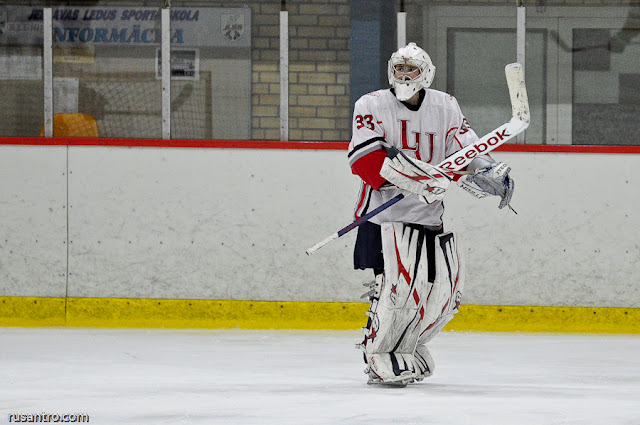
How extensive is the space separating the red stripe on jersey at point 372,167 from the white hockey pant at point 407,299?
15 centimetres

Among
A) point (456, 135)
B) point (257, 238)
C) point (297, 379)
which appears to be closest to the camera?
point (456, 135)

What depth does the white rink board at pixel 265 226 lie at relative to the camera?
6.49 meters

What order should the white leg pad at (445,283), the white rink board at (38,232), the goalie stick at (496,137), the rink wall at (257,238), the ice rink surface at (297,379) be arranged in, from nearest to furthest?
the ice rink surface at (297,379), the goalie stick at (496,137), the white leg pad at (445,283), the rink wall at (257,238), the white rink board at (38,232)

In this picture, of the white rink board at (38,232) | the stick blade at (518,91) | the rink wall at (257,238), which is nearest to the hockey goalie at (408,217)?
the stick blade at (518,91)

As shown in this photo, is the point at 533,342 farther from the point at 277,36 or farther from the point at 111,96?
the point at 111,96

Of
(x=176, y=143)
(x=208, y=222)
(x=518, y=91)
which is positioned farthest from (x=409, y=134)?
(x=176, y=143)

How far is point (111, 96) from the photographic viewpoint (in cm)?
684

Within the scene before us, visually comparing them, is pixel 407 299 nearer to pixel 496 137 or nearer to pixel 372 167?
pixel 372 167

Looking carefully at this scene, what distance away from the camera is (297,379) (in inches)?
178

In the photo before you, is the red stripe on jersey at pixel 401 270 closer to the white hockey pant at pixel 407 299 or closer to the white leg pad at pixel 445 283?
the white hockey pant at pixel 407 299

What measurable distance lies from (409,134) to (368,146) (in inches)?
6.5

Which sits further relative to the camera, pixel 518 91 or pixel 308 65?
pixel 308 65

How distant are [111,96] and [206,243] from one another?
0.97 metres

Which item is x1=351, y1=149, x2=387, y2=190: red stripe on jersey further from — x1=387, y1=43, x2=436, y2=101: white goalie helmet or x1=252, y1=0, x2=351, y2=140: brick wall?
x1=252, y1=0, x2=351, y2=140: brick wall
